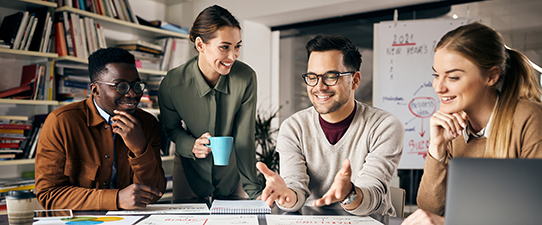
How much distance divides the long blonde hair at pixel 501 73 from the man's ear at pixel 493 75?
12 mm

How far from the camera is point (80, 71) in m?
2.98

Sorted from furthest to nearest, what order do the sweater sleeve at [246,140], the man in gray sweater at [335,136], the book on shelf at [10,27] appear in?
the book on shelf at [10,27] → the sweater sleeve at [246,140] → the man in gray sweater at [335,136]

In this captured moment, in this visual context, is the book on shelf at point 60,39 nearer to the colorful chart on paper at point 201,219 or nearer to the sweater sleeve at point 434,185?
the colorful chart on paper at point 201,219

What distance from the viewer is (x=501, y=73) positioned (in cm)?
121

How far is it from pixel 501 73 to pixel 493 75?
3 cm

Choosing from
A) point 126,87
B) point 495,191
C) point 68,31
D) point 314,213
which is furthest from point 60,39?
point 495,191

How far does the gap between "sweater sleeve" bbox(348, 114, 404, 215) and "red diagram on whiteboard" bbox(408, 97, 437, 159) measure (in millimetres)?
1621

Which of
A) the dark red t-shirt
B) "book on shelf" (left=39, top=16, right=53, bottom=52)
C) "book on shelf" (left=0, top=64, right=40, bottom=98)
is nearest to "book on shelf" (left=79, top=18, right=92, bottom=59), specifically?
"book on shelf" (left=39, top=16, right=53, bottom=52)

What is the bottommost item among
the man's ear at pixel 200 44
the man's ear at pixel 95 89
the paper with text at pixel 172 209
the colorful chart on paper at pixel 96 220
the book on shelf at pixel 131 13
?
the paper with text at pixel 172 209

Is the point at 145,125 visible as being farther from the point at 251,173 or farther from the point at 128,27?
the point at 128,27

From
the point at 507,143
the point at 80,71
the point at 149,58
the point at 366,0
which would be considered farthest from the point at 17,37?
the point at 507,143

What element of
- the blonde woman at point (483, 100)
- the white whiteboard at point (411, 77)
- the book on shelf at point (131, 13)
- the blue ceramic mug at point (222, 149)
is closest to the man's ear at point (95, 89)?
the blue ceramic mug at point (222, 149)

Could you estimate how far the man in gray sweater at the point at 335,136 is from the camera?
1.54 meters

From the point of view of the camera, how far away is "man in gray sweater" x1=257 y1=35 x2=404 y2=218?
1535 millimetres
